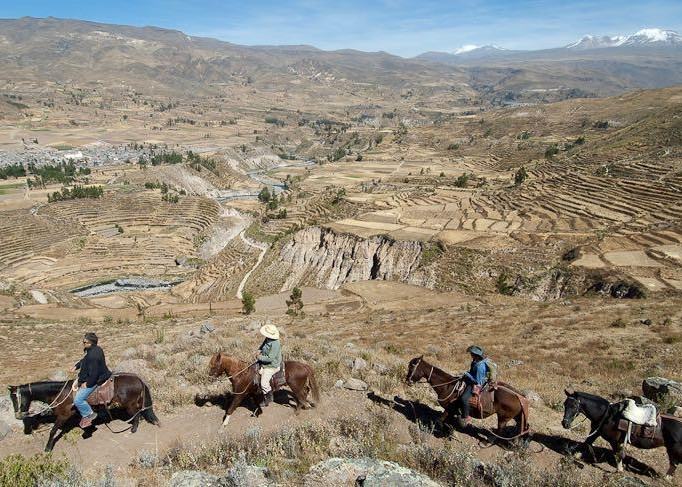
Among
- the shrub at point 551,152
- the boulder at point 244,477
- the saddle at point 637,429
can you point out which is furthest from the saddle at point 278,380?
the shrub at point 551,152

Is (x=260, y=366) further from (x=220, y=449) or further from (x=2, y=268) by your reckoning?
(x=2, y=268)

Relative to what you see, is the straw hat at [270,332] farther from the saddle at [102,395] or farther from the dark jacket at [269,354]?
the saddle at [102,395]

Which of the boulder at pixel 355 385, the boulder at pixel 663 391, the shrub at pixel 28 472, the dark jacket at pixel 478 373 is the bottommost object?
the boulder at pixel 663 391

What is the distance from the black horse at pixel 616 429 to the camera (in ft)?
31.6

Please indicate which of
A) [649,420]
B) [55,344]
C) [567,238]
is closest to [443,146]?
[567,238]

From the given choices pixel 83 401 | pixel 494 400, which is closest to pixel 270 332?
pixel 83 401

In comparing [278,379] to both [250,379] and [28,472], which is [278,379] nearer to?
[250,379]

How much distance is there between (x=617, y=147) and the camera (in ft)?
324

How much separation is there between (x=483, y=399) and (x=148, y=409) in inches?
337

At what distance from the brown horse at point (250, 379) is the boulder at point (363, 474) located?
11.2ft

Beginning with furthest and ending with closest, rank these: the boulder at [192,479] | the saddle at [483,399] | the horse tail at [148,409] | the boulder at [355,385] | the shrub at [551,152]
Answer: the shrub at [551,152]
the boulder at [355,385]
the horse tail at [148,409]
the saddle at [483,399]
the boulder at [192,479]

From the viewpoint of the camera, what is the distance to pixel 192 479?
866 centimetres

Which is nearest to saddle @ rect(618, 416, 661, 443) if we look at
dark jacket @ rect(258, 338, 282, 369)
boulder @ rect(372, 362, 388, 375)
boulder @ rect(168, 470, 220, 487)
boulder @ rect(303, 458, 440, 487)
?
boulder @ rect(303, 458, 440, 487)

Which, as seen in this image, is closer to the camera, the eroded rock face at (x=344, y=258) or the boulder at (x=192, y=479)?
the boulder at (x=192, y=479)
